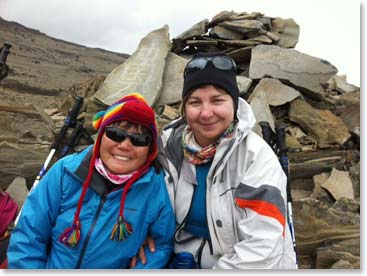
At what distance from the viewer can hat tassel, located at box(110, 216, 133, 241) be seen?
2.58 metres

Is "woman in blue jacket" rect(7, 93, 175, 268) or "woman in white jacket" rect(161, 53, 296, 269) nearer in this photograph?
"woman in white jacket" rect(161, 53, 296, 269)

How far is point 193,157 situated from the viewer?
282 cm

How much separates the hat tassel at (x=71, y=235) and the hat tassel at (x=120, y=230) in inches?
9.7

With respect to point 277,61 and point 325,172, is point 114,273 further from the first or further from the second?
point 277,61

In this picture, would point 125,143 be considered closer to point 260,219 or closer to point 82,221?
point 82,221

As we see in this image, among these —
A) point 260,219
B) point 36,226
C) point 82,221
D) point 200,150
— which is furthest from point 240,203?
point 36,226

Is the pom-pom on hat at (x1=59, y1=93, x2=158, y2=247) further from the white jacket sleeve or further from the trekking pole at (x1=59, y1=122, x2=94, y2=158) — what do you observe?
the trekking pole at (x1=59, y1=122, x2=94, y2=158)

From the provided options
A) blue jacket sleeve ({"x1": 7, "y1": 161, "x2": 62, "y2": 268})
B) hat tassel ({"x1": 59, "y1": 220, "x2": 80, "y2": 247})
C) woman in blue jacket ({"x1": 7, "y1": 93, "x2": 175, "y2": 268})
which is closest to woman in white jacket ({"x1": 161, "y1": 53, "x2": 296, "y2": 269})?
woman in blue jacket ({"x1": 7, "y1": 93, "x2": 175, "y2": 268})

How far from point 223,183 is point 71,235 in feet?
3.87

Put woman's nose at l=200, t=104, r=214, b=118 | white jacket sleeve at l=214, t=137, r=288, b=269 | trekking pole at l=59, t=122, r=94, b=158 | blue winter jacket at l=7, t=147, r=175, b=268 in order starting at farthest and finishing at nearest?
1. trekking pole at l=59, t=122, r=94, b=158
2. woman's nose at l=200, t=104, r=214, b=118
3. blue winter jacket at l=7, t=147, r=175, b=268
4. white jacket sleeve at l=214, t=137, r=288, b=269

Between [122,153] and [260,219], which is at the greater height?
[122,153]

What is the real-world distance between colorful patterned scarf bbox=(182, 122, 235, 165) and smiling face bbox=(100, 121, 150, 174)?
370mm

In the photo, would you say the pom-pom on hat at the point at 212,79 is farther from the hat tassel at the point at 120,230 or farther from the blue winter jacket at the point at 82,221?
the hat tassel at the point at 120,230

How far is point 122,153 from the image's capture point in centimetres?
263
